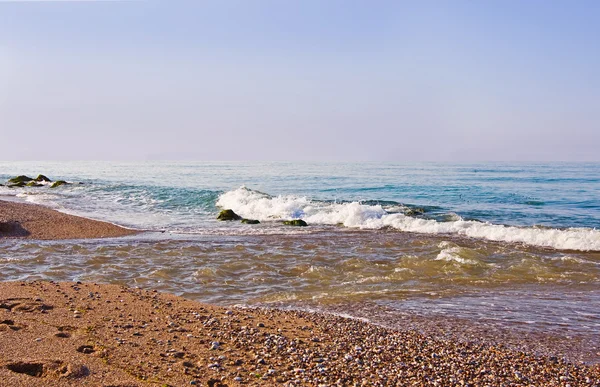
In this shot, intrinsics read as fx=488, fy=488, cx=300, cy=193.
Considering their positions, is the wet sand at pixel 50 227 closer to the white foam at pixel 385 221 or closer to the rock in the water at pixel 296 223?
the rock in the water at pixel 296 223

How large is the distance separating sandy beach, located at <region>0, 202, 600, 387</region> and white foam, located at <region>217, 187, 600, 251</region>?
11346 mm

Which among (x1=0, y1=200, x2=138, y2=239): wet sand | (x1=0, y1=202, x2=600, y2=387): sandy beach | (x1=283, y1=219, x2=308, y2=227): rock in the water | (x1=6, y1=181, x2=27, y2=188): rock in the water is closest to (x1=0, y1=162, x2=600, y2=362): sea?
(x1=283, y1=219, x2=308, y2=227): rock in the water

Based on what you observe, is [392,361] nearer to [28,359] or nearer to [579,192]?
[28,359]

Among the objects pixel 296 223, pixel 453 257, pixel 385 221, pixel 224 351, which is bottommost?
pixel 296 223

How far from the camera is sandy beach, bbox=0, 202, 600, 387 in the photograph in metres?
5.08

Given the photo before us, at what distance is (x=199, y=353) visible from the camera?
19.1ft

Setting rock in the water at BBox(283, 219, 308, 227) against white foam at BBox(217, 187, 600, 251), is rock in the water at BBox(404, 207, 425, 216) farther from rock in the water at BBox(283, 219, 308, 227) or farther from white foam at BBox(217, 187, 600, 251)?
rock in the water at BBox(283, 219, 308, 227)

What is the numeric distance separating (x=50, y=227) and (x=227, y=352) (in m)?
14.1

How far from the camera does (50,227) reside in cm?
1744

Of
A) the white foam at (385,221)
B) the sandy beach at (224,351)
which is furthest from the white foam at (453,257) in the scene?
the sandy beach at (224,351)

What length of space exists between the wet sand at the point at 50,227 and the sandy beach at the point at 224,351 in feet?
29.1

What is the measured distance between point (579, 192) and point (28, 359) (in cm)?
3533

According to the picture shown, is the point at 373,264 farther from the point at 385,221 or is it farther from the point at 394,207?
the point at 394,207

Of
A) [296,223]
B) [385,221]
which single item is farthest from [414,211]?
[296,223]
